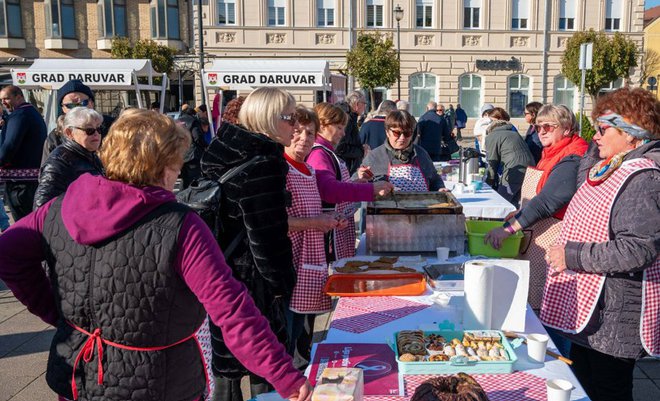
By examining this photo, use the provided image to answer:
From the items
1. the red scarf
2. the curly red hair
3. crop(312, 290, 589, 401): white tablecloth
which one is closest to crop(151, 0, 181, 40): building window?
the red scarf

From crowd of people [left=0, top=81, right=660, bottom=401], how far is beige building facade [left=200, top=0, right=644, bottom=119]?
24.7 metres

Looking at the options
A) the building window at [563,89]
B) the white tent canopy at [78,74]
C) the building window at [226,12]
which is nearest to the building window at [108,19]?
the building window at [226,12]

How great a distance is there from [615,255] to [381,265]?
4.01ft

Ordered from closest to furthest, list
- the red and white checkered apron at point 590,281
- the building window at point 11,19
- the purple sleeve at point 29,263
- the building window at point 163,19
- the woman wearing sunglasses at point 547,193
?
the purple sleeve at point 29,263
the red and white checkered apron at point 590,281
the woman wearing sunglasses at point 547,193
the building window at point 11,19
the building window at point 163,19

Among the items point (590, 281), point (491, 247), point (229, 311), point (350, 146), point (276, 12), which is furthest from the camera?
point (276, 12)

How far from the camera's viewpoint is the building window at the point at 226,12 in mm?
27531

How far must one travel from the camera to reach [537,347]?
209 centimetres

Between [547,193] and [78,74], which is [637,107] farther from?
[78,74]

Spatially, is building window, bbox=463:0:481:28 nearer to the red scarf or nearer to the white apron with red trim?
the red scarf

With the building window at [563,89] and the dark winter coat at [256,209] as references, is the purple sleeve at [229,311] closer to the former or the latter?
the dark winter coat at [256,209]

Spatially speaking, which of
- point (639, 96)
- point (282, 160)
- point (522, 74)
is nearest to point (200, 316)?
point (282, 160)

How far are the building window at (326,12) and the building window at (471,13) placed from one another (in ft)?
20.4

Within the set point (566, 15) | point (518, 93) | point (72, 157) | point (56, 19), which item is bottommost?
point (72, 157)

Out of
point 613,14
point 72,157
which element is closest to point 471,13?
point 613,14
